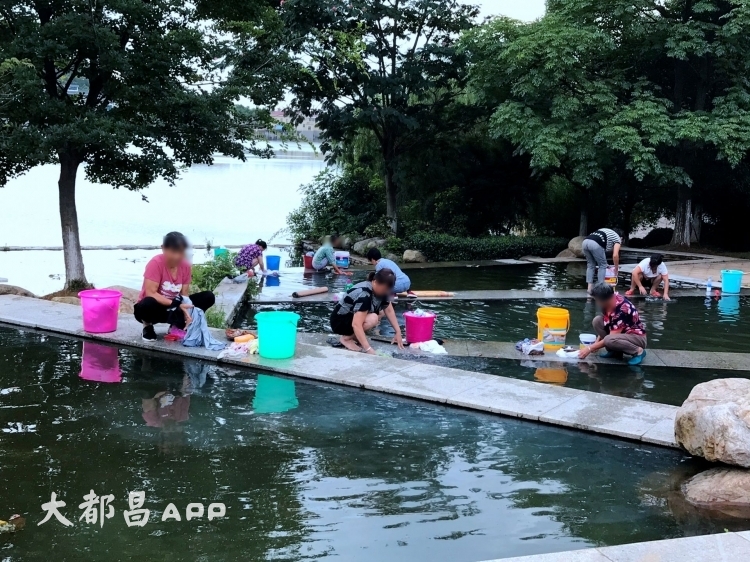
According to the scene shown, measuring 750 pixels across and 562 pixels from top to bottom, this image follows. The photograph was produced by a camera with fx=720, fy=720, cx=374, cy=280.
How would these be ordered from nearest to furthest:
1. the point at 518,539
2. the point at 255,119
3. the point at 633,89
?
the point at 518,539 → the point at 255,119 → the point at 633,89

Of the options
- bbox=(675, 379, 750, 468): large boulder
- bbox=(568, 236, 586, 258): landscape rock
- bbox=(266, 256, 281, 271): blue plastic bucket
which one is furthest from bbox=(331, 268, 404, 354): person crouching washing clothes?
bbox=(568, 236, 586, 258): landscape rock

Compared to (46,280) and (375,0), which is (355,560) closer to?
(46,280)

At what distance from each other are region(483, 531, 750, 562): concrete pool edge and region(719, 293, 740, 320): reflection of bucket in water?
8544 millimetres

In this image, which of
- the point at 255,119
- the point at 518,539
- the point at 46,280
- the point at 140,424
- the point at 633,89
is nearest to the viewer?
the point at 518,539

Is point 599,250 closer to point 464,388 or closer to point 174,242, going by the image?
point 464,388

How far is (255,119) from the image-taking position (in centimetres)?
1331

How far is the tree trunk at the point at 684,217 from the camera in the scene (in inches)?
847

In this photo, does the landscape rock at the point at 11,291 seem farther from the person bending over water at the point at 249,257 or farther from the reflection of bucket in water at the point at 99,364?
the person bending over water at the point at 249,257

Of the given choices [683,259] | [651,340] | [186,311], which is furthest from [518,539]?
[683,259]

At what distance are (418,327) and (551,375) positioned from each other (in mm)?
1700

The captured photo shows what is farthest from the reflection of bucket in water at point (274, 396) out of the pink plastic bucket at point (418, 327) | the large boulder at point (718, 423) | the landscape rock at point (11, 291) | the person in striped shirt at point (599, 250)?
the person in striped shirt at point (599, 250)

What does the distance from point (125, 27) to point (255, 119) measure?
268 centimetres

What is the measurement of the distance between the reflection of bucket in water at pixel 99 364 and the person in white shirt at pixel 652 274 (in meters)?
9.02

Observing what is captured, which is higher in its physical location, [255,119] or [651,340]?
[255,119]
